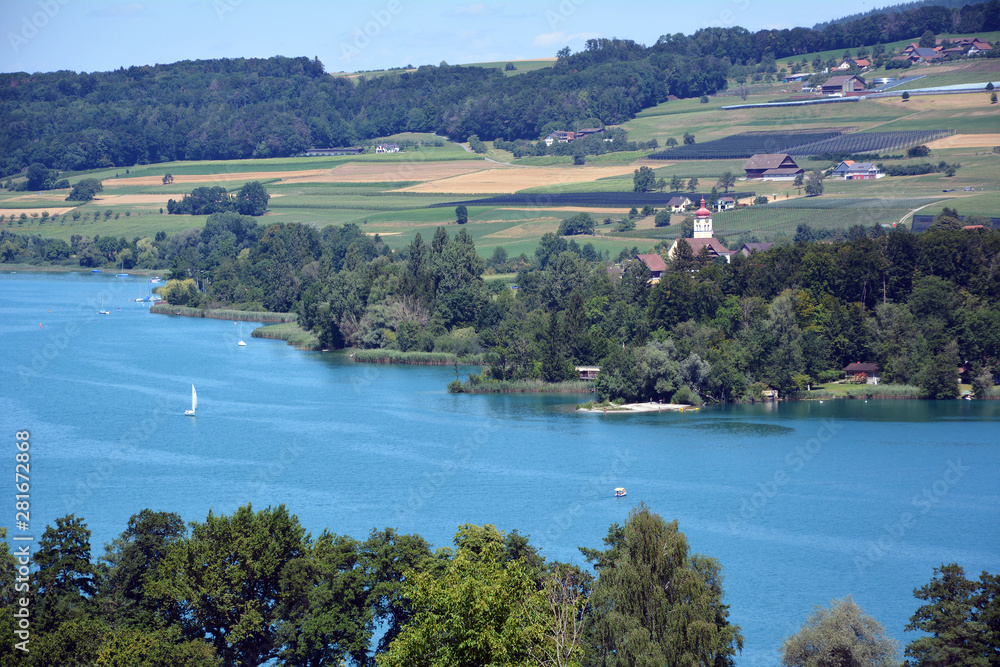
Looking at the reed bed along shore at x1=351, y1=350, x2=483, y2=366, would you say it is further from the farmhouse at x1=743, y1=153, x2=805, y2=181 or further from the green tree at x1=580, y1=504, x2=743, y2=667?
the farmhouse at x1=743, y1=153, x2=805, y2=181

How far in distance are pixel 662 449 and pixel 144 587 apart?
2598 centimetres

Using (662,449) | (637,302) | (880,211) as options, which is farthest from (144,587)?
(880,211)

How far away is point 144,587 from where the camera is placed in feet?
72.6

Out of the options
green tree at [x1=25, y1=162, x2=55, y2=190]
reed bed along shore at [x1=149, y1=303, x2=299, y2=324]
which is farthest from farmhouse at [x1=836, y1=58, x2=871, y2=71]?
green tree at [x1=25, y1=162, x2=55, y2=190]

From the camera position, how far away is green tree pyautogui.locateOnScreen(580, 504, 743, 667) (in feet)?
66.6

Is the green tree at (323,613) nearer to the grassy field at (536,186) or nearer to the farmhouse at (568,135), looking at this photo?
the grassy field at (536,186)

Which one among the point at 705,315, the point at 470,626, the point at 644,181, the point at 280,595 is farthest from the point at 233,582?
the point at 644,181

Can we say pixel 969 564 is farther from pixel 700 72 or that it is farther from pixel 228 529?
pixel 700 72

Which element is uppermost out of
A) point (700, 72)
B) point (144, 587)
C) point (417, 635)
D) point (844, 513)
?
point (700, 72)

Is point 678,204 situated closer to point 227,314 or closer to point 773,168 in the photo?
point 773,168

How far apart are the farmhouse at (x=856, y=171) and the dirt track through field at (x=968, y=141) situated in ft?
22.0

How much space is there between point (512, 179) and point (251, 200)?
28.6 metres

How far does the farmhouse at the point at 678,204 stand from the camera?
10062cm

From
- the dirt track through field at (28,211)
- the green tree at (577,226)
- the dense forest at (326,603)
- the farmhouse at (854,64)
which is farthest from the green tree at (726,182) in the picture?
the dense forest at (326,603)
